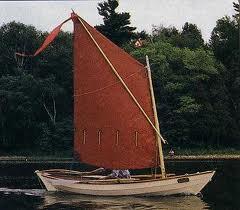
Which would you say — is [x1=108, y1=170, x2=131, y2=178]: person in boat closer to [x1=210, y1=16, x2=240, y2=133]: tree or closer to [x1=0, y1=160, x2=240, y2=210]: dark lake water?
[x1=0, y1=160, x2=240, y2=210]: dark lake water

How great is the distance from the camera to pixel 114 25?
271ft

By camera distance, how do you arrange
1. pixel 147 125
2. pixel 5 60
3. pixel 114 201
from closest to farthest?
1. pixel 114 201
2. pixel 147 125
3. pixel 5 60

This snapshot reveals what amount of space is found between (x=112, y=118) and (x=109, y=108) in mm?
619

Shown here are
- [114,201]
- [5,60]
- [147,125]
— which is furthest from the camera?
[5,60]

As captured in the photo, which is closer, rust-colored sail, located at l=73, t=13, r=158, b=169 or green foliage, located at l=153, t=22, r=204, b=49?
rust-colored sail, located at l=73, t=13, r=158, b=169

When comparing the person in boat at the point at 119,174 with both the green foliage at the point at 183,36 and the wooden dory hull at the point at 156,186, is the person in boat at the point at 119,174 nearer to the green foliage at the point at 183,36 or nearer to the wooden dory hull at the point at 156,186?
the wooden dory hull at the point at 156,186

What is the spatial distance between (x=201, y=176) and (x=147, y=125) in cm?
418

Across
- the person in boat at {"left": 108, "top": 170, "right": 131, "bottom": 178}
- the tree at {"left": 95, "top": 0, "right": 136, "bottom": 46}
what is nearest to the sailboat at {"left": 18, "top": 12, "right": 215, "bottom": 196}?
the person in boat at {"left": 108, "top": 170, "right": 131, "bottom": 178}

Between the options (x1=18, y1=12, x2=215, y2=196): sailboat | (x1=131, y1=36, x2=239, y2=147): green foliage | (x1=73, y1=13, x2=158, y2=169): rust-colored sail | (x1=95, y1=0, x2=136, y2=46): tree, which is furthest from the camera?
(x1=95, y1=0, x2=136, y2=46): tree

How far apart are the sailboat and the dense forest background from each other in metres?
37.1

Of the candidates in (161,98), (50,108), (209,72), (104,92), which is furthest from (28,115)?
(104,92)

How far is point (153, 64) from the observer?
74438mm

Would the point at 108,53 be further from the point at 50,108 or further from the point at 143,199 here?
the point at 50,108

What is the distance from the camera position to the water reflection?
2841 centimetres
